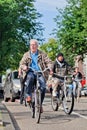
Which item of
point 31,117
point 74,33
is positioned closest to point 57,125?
point 31,117

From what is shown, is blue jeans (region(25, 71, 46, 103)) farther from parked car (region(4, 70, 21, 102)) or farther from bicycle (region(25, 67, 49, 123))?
parked car (region(4, 70, 21, 102))

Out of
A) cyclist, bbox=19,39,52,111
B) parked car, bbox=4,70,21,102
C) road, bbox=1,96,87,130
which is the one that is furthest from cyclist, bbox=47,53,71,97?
parked car, bbox=4,70,21,102

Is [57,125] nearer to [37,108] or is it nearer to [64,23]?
[37,108]

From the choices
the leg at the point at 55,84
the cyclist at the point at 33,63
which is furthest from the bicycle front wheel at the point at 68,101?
the cyclist at the point at 33,63

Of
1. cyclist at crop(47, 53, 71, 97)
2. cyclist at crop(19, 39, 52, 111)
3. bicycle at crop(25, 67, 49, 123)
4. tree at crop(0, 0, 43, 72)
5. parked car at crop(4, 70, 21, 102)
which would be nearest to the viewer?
bicycle at crop(25, 67, 49, 123)

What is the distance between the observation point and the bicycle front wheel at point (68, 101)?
45.8 ft

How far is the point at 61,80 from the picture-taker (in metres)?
14.8

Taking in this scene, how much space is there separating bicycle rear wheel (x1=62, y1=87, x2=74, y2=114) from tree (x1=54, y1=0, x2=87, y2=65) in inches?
1149

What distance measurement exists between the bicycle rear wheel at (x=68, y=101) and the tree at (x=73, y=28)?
29.2 metres

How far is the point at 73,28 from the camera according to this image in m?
45.7

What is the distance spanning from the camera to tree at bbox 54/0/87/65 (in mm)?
44450

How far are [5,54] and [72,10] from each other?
1105cm

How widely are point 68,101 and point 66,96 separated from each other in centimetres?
16

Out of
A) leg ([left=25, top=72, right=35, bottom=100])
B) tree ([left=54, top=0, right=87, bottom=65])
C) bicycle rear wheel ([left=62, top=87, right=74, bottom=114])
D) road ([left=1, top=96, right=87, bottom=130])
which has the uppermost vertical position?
tree ([left=54, top=0, right=87, bottom=65])
